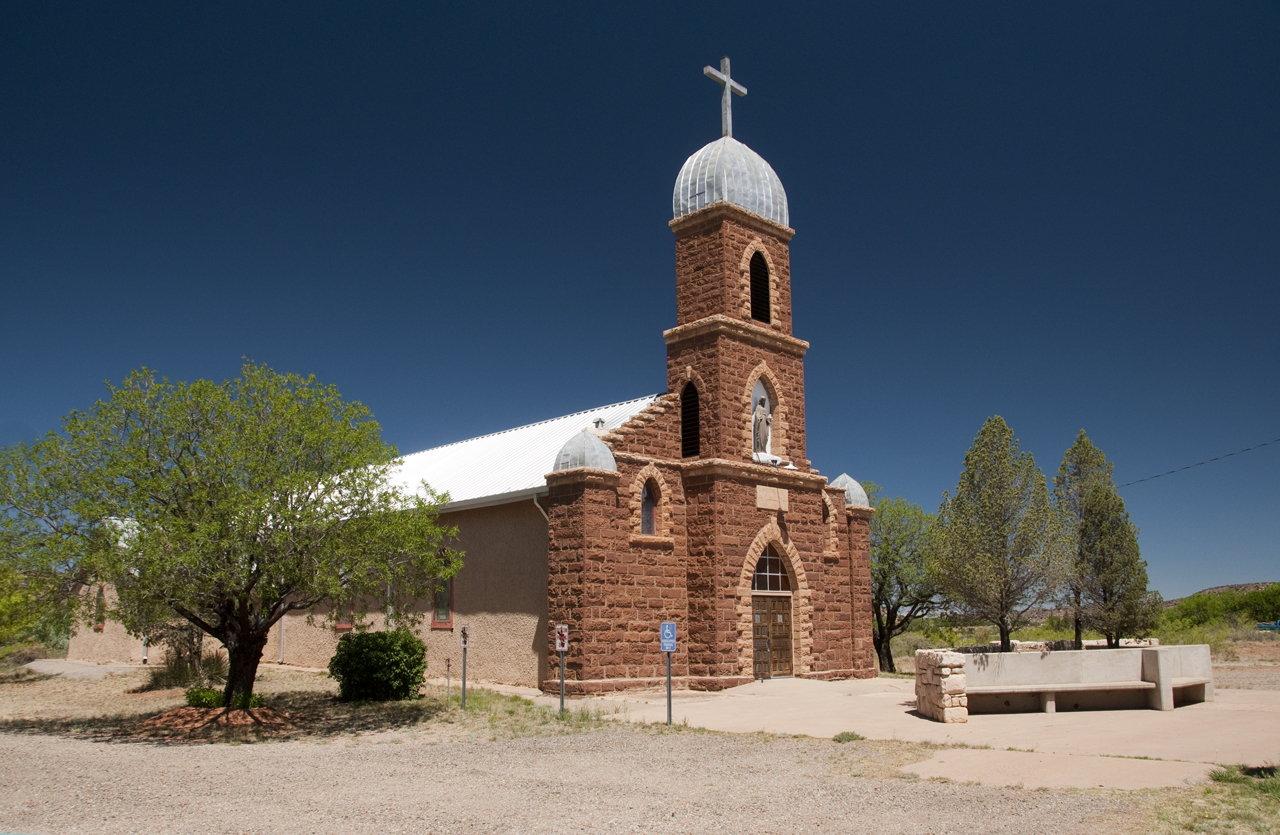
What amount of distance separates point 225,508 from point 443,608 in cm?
1027

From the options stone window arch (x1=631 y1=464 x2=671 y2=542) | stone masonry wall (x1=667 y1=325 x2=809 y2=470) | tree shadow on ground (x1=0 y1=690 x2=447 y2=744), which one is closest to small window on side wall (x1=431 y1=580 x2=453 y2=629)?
tree shadow on ground (x1=0 y1=690 x2=447 y2=744)

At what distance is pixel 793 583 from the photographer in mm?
22641

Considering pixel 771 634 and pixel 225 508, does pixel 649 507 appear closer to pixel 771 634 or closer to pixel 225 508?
pixel 771 634

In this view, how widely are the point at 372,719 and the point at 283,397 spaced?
5.80 meters

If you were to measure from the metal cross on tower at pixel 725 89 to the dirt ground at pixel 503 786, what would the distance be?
51.1ft

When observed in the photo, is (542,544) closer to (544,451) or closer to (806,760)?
(544,451)

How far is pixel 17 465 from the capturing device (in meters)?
14.5

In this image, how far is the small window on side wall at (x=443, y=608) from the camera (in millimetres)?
23203

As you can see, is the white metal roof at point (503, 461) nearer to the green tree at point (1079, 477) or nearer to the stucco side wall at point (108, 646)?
the stucco side wall at point (108, 646)

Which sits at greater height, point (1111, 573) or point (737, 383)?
point (737, 383)

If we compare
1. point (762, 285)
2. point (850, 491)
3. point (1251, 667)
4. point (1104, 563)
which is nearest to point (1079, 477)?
point (1104, 563)

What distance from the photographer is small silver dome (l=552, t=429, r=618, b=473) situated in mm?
19672

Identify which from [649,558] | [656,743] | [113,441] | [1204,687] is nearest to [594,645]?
[649,558]

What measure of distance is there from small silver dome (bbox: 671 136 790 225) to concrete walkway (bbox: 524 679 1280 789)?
11.4 metres
